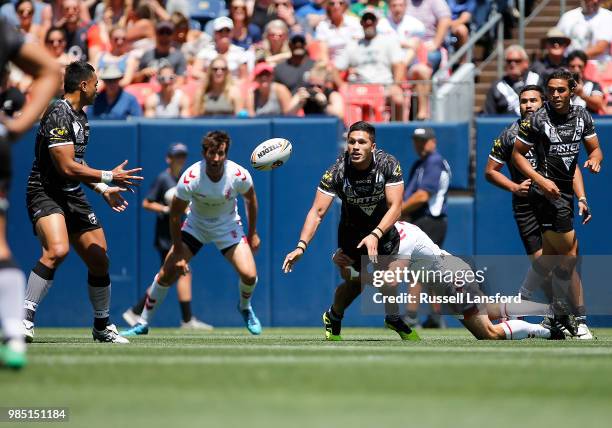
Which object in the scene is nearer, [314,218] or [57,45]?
[314,218]

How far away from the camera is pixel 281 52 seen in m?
18.4

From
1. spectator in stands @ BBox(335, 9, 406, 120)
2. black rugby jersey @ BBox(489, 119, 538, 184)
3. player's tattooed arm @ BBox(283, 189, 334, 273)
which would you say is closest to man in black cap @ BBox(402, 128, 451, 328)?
spectator in stands @ BBox(335, 9, 406, 120)

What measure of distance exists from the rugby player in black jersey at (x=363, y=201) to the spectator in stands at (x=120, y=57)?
774cm

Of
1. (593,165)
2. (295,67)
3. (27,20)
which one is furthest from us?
(27,20)

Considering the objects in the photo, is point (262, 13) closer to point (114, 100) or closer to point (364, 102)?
point (114, 100)

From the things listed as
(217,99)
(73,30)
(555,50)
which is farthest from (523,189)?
(73,30)

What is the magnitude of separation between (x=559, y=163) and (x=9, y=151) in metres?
6.52

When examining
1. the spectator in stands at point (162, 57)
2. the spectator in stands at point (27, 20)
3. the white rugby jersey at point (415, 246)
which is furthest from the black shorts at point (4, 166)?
the spectator in stands at point (27, 20)

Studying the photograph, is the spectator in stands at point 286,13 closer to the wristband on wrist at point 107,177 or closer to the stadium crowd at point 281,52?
the stadium crowd at point 281,52

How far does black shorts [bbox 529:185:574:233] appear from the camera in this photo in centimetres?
1165

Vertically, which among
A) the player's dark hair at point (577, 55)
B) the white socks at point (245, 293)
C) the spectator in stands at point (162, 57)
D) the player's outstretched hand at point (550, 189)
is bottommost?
the white socks at point (245, 293)

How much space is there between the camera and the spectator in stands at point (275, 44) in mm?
18250

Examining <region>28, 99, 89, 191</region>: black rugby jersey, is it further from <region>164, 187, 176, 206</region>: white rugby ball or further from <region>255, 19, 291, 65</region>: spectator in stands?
<region>255, 19, 291, 65</region>: spectator in stands

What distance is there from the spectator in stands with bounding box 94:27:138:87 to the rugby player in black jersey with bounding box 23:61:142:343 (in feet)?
24.8
